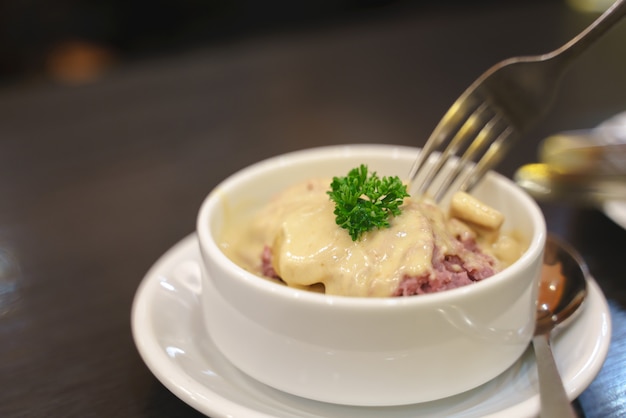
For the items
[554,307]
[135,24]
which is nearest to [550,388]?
[554,307]

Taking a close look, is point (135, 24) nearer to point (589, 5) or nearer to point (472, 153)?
point (589, 5)

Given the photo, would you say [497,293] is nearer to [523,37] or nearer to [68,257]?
[68,257]

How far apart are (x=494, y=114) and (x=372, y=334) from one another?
0.89 m

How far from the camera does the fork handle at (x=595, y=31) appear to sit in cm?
148

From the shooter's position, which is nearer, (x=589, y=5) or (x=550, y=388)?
(x=550, y=388)

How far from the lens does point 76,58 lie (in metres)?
5.72

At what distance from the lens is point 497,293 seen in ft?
4.02

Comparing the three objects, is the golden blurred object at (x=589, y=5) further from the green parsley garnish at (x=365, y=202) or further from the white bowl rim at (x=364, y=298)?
the green parsley garnish at (x=365, y=202)

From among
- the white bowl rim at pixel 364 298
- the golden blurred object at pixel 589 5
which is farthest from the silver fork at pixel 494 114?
the golden blurred object at pixel 589 5

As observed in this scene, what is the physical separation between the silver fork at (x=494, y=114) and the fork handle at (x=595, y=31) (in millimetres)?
22

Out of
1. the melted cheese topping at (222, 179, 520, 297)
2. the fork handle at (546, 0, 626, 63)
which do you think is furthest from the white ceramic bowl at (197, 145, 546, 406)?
the fork handle at (546, 0, 626, 63)


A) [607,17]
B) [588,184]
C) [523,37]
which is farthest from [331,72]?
[607,17]

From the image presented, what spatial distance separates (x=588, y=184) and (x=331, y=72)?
2.09 m

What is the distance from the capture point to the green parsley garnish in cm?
136
